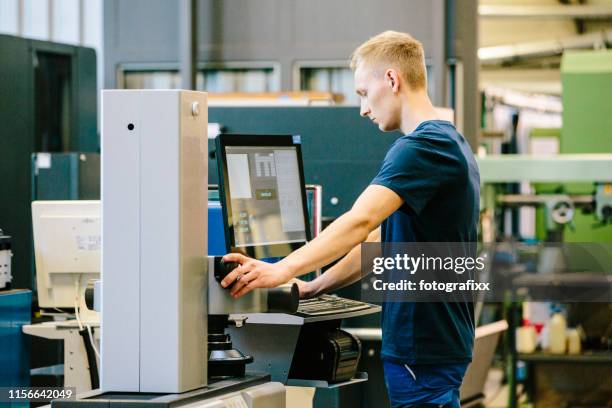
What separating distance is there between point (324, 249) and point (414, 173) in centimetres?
28

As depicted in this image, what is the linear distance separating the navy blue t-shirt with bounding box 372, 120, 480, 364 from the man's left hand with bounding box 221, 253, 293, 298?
0.32m

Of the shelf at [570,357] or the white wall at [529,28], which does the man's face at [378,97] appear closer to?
the shelf at [570,357]

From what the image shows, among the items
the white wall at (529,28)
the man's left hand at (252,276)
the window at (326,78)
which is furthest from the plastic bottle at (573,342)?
the white wall at (529,28)

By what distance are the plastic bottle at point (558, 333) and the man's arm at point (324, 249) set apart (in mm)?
3667

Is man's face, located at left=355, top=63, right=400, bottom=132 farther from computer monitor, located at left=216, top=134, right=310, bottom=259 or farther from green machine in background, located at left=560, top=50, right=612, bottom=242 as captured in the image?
green machine in background, located at left=560, top=50, right=612, bottom=242

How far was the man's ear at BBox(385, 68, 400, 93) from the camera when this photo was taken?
107 inches

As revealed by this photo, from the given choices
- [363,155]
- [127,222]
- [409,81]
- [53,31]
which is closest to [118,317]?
[127,222]

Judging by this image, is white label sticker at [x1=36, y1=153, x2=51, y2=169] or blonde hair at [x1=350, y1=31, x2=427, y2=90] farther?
white label sticker at [x1=36, y1=153, x2=51, y2=169]

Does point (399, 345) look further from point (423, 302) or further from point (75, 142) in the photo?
point (75, 142)

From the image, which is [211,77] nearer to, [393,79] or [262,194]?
[262,194]

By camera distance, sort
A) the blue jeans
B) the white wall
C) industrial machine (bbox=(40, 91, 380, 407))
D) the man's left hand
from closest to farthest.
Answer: industrial machine (bbox=(40, 91, 380, 407)) < the man's left hand < the blue jeans < the white wall

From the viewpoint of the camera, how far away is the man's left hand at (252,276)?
2529 millimetres

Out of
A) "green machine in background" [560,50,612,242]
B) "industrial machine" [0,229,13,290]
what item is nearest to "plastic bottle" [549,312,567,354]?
"green machine in background" [560,50,612,242]

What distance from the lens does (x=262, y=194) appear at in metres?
3.32
